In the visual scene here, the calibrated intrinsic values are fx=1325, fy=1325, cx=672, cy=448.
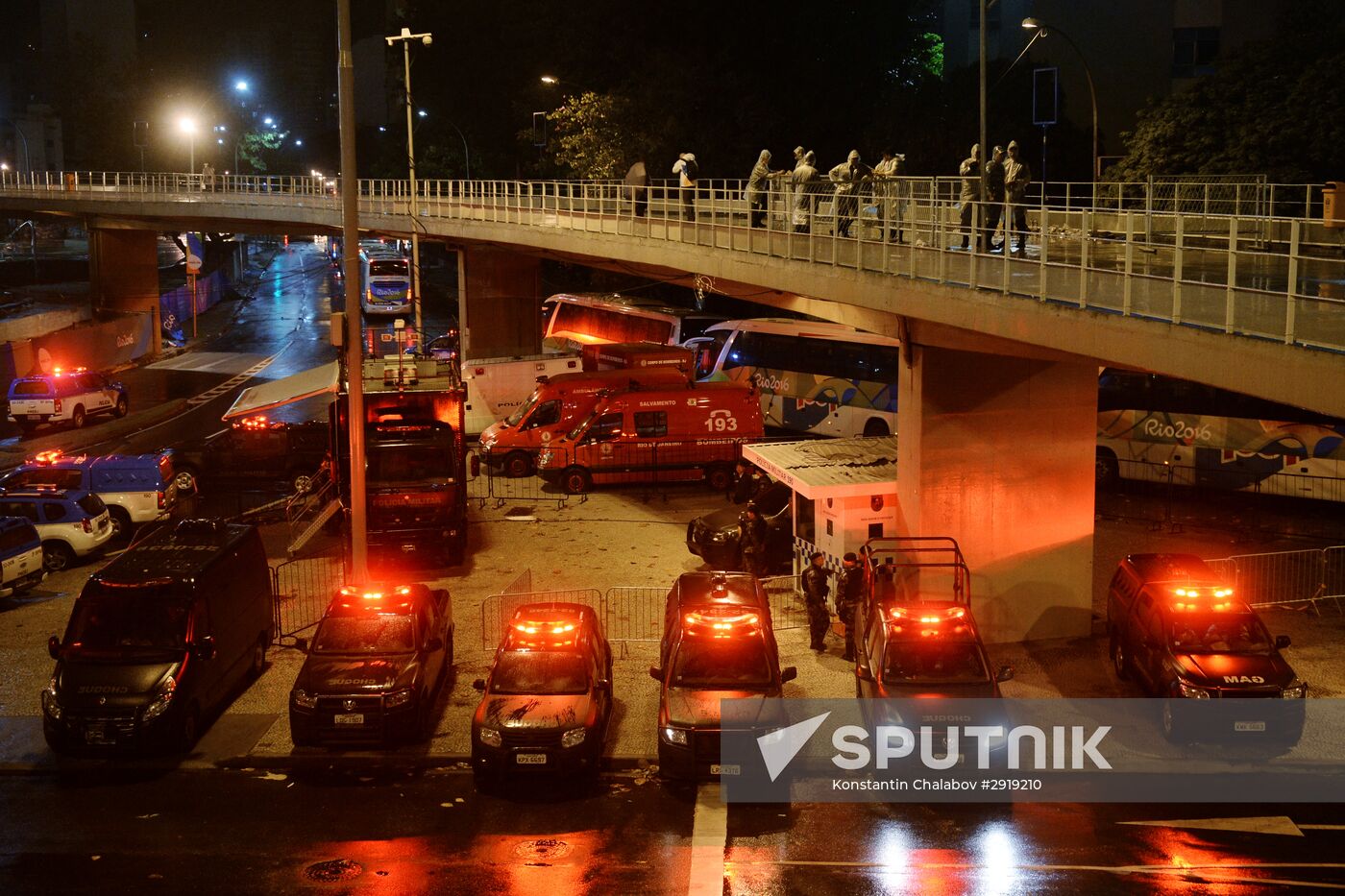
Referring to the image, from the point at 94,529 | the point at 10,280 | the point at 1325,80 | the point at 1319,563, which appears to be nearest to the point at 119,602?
the point at 94,529

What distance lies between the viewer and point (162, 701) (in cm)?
1493

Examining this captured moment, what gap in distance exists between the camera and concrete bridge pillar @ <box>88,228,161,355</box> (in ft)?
205

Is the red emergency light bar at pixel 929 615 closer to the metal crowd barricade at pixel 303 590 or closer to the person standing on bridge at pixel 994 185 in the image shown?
the person standing on bridge at pixel 994 185

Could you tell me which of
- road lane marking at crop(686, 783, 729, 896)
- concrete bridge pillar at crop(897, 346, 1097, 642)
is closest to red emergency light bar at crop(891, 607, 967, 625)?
road lane marking at crop(686, 783, 729, 896)

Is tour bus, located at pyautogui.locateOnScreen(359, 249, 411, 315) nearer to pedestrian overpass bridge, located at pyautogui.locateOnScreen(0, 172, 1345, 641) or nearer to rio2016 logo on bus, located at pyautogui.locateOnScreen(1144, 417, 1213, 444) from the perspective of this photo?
pedestrian overpass bridge, located at pyautogui.locateOnScreen(0, 172, 1345, 641)

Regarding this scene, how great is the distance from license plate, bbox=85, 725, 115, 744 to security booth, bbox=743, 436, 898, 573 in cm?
991

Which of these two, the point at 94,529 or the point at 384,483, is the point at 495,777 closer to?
the point at 384,483

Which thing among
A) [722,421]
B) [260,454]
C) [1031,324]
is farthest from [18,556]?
[1031,324]

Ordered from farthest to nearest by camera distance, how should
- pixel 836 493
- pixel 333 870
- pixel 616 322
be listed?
pixel 616 322 → pixel 836 493 → pixel 333 870

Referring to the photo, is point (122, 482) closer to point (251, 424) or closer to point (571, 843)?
point (251, 424)

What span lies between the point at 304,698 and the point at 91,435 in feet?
85.9

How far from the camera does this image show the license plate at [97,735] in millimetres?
14648

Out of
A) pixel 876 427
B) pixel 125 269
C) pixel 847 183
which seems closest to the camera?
pixel 847 183

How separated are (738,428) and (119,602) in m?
16.1
